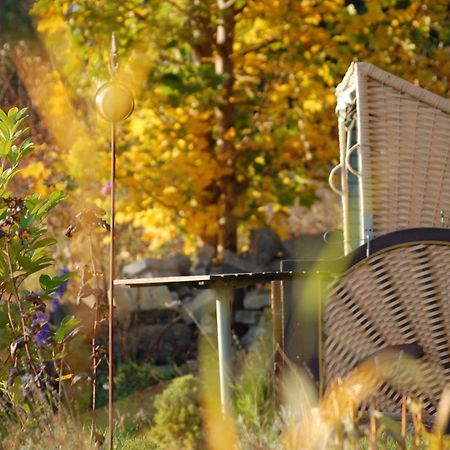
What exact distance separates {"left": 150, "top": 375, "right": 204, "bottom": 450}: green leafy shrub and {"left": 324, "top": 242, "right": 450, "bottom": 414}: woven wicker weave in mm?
1006

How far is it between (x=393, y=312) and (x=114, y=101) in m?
1.04

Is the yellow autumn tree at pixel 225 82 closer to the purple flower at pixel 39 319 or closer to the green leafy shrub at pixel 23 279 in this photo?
the purple flower at pixel 39 319

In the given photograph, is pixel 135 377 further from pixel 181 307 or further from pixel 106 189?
pixel 106 189

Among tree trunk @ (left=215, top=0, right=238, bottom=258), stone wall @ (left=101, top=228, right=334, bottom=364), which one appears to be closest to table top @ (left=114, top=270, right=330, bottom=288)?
stone wall @ (left=101, top=228, right=334, bottom=364)

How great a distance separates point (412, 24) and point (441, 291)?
3.41m

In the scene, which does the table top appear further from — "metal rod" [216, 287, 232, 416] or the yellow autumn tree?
the yellow autumn tree

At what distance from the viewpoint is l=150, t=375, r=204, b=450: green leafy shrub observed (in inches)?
150

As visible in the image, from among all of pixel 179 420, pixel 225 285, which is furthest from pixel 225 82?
pixel 225 285

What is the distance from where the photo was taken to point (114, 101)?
2.87 metres

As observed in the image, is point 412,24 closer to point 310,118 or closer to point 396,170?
point 310,118

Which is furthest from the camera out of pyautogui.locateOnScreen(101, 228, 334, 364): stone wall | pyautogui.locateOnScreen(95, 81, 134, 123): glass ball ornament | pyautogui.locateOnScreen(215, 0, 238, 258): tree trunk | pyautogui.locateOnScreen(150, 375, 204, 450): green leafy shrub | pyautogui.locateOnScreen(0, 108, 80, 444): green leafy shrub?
pyautogui.locateOnScreen(215, 0, 238, 258): tree trunk

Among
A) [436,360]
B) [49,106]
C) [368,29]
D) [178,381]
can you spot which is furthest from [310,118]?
[436,360]

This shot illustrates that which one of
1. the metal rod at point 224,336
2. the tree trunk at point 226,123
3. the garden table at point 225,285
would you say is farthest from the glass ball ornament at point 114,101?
the tree trunk at point 226,123

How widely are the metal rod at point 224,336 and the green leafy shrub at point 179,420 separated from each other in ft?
2.03
